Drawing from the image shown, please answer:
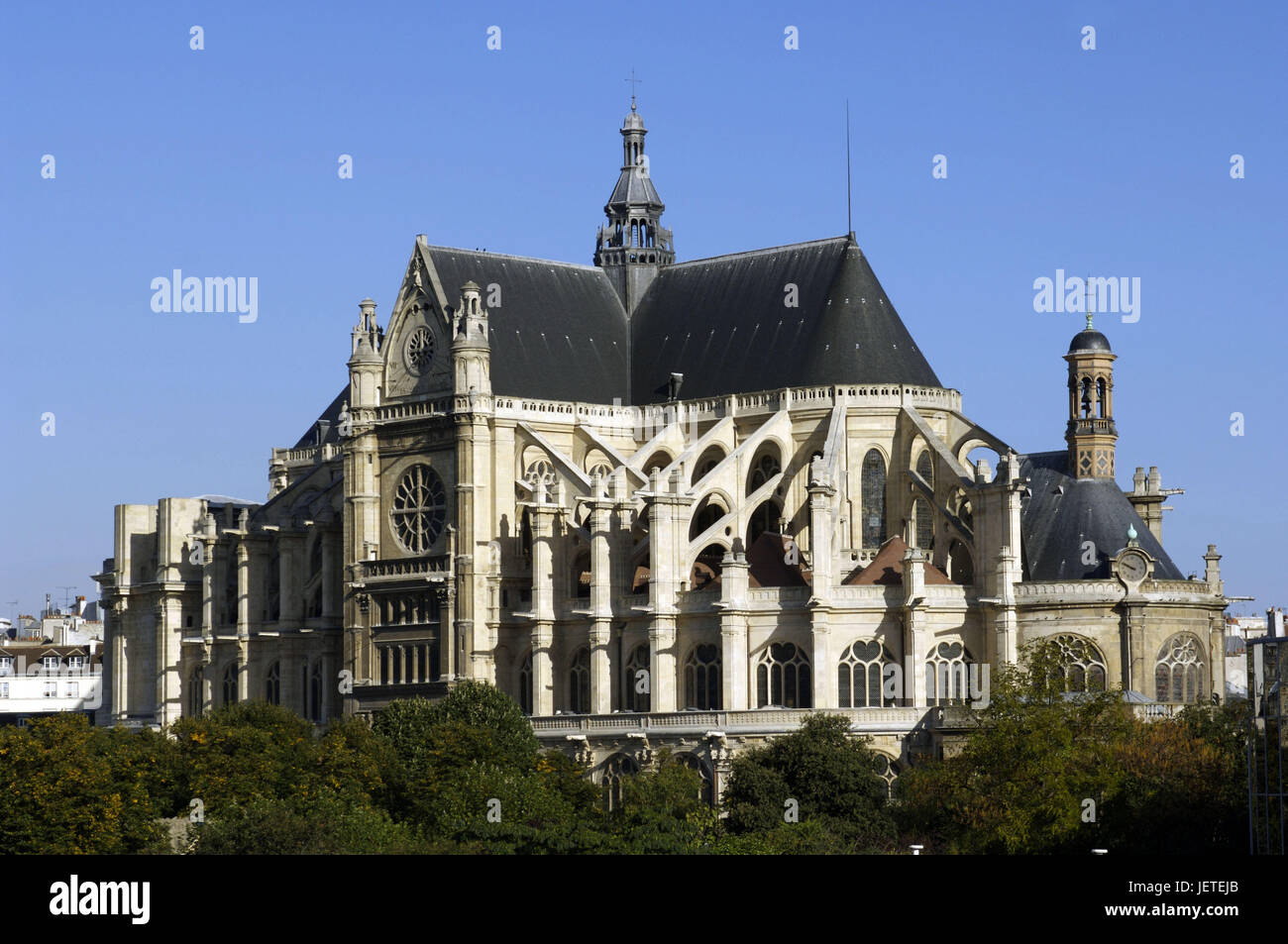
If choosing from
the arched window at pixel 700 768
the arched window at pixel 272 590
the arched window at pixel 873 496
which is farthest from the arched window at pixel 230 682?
the arched window at pixel 873 496

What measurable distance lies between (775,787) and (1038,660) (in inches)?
397

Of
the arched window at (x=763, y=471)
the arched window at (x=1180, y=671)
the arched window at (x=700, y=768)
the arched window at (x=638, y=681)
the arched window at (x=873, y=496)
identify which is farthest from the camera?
the arched window at (x=763, y=471)

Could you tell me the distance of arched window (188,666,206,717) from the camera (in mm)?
134375

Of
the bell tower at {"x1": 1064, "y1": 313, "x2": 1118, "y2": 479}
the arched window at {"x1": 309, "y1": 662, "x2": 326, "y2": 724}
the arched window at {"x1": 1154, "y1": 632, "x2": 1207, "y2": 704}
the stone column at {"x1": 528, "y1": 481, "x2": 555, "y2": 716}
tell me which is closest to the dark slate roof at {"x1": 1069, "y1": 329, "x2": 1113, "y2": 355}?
the bell tower at {"x1": 1064, "y1": 313, "x2": 1118, "y2": 479}

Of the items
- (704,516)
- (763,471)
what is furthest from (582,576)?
(763,471)

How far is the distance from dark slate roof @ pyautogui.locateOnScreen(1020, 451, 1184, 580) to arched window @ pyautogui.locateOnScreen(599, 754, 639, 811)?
17773mm

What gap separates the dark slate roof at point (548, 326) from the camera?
122 metres

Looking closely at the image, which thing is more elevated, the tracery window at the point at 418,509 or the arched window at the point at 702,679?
the tracery window at the point at 418,509

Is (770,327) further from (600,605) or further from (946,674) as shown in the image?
(946,674)

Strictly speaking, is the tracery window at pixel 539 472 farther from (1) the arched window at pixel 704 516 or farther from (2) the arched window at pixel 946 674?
(2) the arched window at pixel 946 674

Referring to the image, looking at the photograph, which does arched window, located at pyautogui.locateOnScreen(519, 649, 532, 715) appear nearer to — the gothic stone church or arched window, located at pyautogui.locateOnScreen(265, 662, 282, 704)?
the gothic stone church

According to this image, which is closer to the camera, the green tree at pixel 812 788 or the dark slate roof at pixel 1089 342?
the green tree at pixel 812 788

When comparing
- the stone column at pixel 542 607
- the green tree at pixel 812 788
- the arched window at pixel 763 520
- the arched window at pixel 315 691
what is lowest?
the green tree at pixel 812 788

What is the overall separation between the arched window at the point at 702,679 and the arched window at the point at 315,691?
24135 mm
